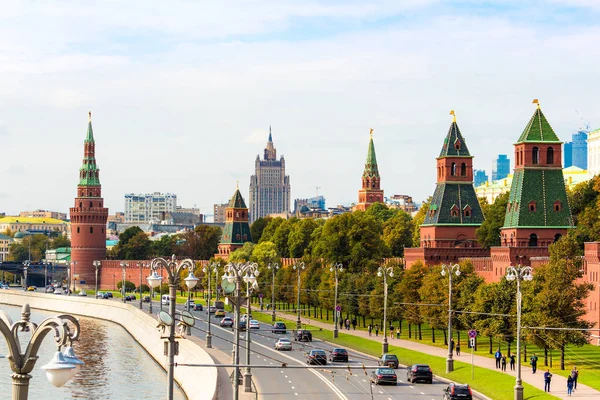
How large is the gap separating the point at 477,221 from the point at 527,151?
18.8m

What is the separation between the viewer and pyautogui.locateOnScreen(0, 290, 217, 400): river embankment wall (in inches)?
2594

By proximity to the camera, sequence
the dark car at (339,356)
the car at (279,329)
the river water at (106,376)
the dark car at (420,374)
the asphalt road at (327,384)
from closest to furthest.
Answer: the asphalt road at (327,384), the dark car at (420,374), the river water at (106,376), the dark car at (339,356), the car at (279,329)

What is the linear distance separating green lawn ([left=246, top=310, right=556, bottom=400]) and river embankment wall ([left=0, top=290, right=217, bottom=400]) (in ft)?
42.8

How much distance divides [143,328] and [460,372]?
49.1 metres

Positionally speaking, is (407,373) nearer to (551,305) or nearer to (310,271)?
(551,305)

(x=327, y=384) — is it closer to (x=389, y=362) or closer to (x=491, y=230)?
(x=389, y=362)

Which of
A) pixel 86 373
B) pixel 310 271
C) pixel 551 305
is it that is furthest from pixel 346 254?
pixel 551 305

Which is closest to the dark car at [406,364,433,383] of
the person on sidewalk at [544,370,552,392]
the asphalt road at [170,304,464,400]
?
the asphalt road at [170,304,464,400]

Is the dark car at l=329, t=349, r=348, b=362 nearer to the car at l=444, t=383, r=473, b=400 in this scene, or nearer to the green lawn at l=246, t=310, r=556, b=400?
the green lawn at l=246, t=310, r=556, b=400

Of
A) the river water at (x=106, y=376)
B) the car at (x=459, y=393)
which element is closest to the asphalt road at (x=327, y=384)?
the car at (x=459, y=393)

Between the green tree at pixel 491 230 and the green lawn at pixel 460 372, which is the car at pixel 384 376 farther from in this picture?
the green tree at pixel 491 230

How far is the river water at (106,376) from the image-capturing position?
7169 cm

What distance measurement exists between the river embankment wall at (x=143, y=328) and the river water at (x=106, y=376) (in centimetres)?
99

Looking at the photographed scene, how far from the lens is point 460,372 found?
68.0 metres
